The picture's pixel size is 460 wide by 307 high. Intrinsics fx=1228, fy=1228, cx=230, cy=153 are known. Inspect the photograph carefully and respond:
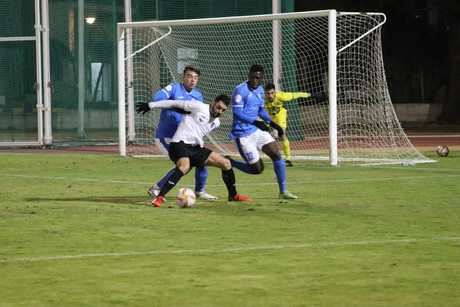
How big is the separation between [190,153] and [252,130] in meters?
1.99

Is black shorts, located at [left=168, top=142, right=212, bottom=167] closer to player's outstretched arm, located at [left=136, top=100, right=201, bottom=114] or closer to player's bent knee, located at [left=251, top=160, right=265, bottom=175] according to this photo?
player's outstretched arm, located at [left=136, top=100, right=201, bottom=114]

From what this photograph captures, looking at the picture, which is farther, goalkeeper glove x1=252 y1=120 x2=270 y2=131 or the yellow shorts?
the yellow shorts

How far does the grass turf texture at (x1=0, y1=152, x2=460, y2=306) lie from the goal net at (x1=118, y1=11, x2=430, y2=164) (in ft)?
21.5

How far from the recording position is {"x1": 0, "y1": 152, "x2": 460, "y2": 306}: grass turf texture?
30.0 feet

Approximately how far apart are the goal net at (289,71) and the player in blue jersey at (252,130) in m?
6.36

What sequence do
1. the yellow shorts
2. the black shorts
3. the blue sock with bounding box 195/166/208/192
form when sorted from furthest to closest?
the yellow shorts
the blue sock with bounding box 195/166/208/192
the black shorts

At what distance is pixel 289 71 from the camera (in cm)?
3167

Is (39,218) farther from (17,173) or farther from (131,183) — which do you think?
(17,173)

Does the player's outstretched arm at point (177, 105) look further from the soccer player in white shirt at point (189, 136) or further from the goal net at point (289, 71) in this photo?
the goal net at point (289, 71)

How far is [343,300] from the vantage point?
8.82m

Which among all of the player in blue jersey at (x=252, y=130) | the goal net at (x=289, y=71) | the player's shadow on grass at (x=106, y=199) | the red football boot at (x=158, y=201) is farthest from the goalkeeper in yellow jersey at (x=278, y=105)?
the red football boot at (x=158, y=201)

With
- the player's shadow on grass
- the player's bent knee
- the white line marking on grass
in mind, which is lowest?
the player's shadow on grass

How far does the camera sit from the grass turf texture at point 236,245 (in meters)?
9.13

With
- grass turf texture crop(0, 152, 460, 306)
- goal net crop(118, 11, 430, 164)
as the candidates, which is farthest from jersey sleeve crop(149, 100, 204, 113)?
goal net crop(118, 11, 430, 164)
